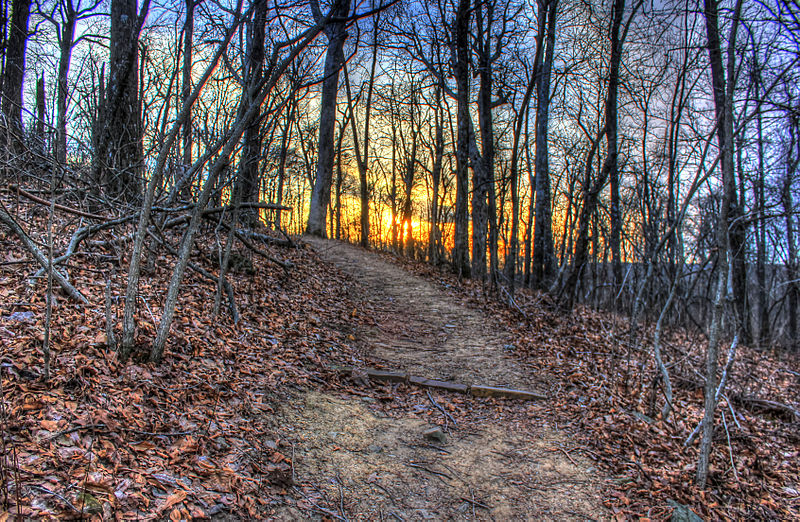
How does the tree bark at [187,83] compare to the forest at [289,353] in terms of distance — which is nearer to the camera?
the forest at [289,353]

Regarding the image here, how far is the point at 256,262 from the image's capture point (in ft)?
26.3

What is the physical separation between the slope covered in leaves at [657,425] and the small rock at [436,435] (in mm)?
1316

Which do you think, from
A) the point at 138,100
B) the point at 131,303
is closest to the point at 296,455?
the point at 131,303

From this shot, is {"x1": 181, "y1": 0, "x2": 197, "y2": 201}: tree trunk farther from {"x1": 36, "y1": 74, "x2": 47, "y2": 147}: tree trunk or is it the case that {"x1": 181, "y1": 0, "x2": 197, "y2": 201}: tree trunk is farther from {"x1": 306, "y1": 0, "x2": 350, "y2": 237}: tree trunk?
{"x1": 306, "y1": 0, "x2": 350, "y2": 237}: tree trunk

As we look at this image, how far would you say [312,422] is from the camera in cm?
379

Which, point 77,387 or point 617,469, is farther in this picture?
point 617,469

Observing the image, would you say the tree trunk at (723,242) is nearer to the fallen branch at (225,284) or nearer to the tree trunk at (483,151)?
the fallen branch at (225,284)

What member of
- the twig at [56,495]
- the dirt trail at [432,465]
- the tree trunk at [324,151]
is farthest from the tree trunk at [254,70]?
the tree trunk at [324,151]

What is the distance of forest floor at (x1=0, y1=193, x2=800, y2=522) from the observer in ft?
8.03

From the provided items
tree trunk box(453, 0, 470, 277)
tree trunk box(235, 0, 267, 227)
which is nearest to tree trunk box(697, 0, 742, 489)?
tree trunk box(235, 0, 267, 227)

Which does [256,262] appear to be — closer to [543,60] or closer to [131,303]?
[131,303]

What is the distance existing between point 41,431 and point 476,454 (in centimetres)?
320

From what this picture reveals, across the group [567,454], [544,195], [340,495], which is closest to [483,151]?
[544,195]

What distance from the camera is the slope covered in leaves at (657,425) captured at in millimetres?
3475
